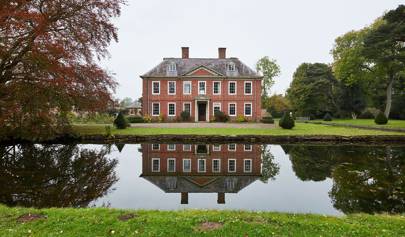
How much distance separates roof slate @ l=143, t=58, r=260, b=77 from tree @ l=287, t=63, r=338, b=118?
597 inches

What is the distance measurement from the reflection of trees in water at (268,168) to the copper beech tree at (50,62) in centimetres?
1189

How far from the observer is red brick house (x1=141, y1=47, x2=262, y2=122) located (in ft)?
114

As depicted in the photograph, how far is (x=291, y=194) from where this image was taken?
8.02 m

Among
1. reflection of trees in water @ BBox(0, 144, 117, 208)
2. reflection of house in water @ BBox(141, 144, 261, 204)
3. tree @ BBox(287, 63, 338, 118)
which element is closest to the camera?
reflection of trees in water @ BBox(0, 144, 117, 208)

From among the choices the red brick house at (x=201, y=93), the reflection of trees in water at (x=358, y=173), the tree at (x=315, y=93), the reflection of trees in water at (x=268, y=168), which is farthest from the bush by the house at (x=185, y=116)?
the tree at (x=315, y=93)

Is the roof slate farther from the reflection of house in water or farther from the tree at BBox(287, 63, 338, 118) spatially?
the reflection of house in water

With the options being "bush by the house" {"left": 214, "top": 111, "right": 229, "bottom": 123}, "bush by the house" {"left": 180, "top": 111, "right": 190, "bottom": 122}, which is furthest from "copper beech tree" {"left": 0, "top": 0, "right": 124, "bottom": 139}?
"bush by the house" {"left": 214, "top": 111, "right": 229, "bottom": 123}

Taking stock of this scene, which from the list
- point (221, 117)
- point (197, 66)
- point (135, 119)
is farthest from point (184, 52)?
point (135, 119)

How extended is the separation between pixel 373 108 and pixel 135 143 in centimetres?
3861

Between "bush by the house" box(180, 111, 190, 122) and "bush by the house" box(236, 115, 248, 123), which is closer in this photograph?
"bush by the house" box(236, 115, 248, 123)

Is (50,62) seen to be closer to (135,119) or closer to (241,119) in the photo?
(135,119)

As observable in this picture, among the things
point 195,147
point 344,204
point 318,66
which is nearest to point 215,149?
point 195,147

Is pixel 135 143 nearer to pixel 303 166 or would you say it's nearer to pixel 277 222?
pixel 303 166

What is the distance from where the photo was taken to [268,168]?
11297mm
